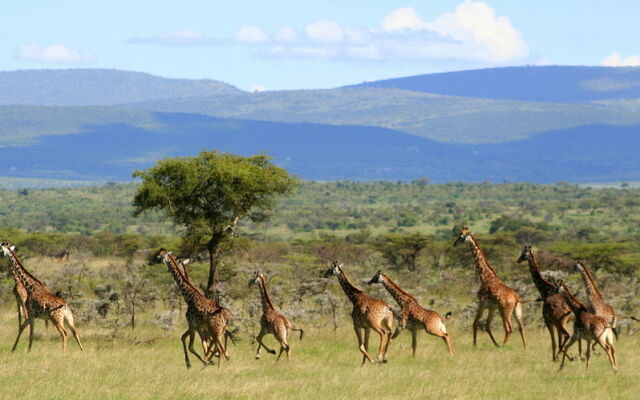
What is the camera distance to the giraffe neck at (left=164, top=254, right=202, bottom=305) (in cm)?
1873

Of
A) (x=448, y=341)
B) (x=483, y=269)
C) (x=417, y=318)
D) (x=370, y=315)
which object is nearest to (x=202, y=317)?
(x=370, y=315)

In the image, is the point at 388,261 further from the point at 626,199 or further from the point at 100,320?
the point at 626,199

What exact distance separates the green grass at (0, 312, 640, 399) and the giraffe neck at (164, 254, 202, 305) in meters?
1.27

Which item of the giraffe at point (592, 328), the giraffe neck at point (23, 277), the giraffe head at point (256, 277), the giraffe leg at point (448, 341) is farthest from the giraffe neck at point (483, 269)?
the giraffe neck at point (23, 277)

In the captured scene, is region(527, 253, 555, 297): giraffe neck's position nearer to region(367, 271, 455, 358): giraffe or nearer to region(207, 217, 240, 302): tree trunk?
region(367, 271, 455, 358): giraffe

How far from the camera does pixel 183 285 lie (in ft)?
62.4

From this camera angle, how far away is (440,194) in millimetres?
151000

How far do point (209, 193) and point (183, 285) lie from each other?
393 inches

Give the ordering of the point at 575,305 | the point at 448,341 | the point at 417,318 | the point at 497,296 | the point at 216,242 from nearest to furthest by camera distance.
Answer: the point at 575,305
the point at 417,318
the point at 448,341
the point at 497,296
the point at 216,242

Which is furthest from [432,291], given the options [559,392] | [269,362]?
[559,392]

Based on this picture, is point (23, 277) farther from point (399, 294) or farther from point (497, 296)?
point (497, 296)

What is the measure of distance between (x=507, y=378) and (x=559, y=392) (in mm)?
1522

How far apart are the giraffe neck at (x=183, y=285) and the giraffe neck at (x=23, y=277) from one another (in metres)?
2.42

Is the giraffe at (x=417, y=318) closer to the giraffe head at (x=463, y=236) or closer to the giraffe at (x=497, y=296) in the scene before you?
the giraffe at (x=497, y=296)
